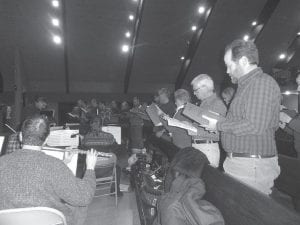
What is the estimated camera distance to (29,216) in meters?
1.51

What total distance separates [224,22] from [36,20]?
683 centimetres

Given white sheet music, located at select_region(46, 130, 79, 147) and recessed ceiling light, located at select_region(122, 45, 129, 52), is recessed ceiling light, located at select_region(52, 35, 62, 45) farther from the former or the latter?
white sheet music, located at select_region(46, 130, 79, 147)

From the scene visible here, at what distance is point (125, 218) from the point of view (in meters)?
3.67

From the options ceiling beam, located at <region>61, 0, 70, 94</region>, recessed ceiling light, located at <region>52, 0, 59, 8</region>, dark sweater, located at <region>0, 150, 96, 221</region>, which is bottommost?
dark sweater, located at <region>0, 150, 96, 221</region>

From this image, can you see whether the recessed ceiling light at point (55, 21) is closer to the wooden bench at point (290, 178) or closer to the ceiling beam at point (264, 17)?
the ceiling beam at point (264, 17)

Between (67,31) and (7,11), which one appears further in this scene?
(67,31)

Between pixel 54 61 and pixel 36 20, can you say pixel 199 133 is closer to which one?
pixel 36 20

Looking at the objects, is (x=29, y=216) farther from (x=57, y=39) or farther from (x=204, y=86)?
(x=57, y=39)

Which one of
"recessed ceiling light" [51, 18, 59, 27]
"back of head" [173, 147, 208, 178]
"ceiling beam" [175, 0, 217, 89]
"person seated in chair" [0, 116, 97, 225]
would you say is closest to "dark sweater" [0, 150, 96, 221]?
"person seated in chair" [0, 116, 97, 225]

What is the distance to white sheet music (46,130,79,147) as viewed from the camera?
139 inches

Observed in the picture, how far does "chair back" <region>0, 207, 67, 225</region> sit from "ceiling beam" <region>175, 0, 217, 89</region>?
29.5 ft

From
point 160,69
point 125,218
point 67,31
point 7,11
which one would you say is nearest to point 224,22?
point 160,69

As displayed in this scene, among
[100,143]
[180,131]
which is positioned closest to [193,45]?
[100,143]

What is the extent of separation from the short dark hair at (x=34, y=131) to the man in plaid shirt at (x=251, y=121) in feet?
4.07
